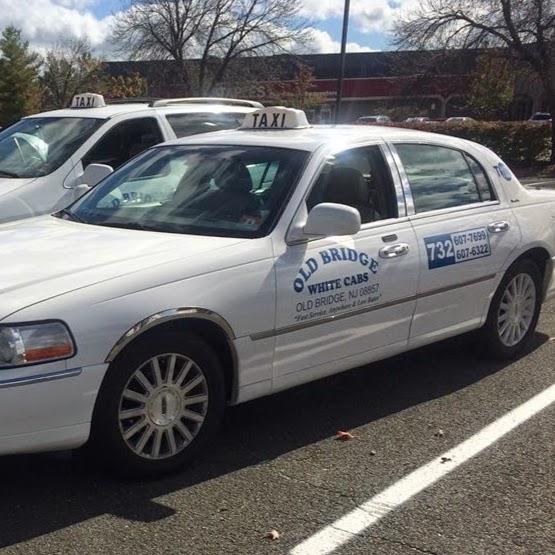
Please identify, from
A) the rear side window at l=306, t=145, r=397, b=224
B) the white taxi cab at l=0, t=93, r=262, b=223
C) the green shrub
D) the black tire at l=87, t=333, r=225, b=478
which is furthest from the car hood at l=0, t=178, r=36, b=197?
the green shrub

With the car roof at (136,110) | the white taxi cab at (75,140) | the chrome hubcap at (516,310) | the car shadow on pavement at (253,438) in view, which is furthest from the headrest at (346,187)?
the car roof at (136,110)

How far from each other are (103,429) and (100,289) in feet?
2.00

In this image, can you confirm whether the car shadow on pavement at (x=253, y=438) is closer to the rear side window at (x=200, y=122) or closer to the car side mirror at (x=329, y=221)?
the car side mirror at (x=329, y=221)

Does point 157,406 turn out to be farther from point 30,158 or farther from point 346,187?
point 30,158

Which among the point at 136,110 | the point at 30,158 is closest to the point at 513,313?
the point at 136,110

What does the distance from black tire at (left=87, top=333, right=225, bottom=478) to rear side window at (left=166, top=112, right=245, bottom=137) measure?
502 cm

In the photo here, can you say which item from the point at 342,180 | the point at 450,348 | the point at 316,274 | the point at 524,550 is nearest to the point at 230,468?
the point at 316,274

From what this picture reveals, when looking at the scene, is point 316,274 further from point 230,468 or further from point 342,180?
point 230,468

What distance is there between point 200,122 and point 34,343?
19.2 feet

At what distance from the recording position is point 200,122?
8.81m

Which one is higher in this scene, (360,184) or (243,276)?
(360,184)

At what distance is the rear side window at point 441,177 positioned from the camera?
5066 millimetres

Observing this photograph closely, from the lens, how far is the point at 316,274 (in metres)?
4.23

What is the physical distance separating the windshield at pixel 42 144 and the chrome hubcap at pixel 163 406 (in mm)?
4388
